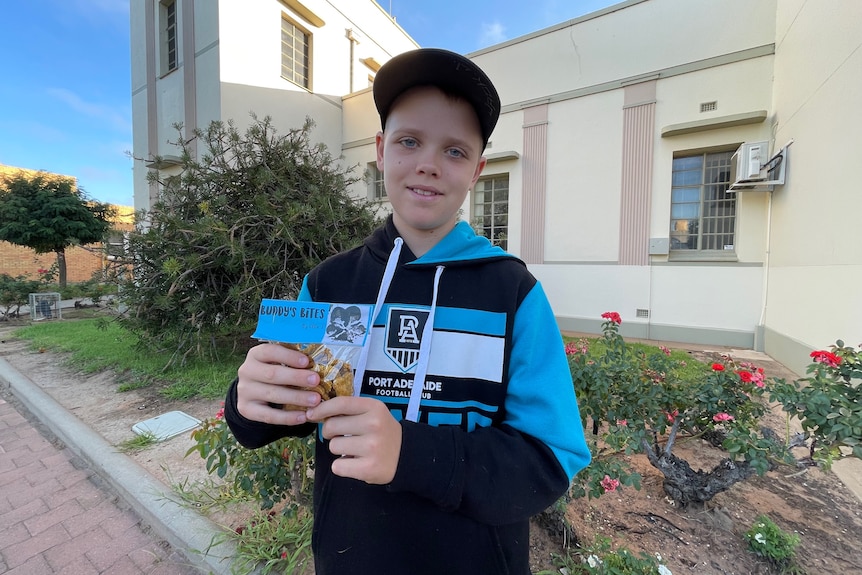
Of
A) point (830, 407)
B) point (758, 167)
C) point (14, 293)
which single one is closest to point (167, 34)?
point (14, 293)

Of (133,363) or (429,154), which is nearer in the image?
(429,154)

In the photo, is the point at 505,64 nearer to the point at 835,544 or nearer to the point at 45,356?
the point at 835,544

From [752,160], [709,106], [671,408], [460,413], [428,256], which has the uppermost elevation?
[709,106]

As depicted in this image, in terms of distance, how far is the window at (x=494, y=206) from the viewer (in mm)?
9281

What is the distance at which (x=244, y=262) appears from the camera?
428cm

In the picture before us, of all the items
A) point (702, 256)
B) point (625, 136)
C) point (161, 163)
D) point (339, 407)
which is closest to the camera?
point (339, 407)

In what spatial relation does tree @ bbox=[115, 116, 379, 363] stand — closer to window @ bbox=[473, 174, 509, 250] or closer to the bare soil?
the bare soil

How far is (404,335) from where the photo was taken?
999mm

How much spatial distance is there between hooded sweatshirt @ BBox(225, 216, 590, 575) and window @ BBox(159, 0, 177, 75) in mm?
13298

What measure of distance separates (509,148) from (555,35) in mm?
2538

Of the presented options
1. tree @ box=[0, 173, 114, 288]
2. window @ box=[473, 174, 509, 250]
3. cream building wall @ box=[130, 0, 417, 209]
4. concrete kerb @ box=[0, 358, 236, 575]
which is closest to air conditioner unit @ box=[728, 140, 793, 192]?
window @ box=[473, 174, 509, 250]

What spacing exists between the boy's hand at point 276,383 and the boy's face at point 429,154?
0.54m

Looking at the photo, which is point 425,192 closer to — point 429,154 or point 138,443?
point 429,154

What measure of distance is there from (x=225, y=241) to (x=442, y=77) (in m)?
3.93
